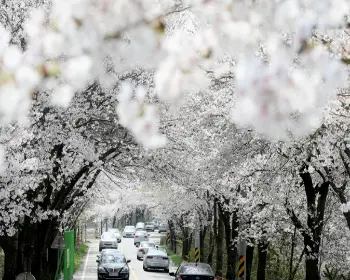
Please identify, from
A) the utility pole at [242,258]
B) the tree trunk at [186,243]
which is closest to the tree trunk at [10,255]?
the utility pole at [242,258]

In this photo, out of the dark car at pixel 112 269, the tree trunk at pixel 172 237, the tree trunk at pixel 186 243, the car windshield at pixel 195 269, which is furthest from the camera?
the tree trunk at pixel 172 237

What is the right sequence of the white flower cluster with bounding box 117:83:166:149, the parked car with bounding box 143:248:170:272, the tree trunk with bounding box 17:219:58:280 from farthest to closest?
the parked car with bounding box 143:248:170:272
the tree trunk with bounding box 17:219:58:280
the white flower cluster with bounding box 117:83:166:149

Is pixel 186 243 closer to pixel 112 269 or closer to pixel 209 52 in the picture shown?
pixel 112 269

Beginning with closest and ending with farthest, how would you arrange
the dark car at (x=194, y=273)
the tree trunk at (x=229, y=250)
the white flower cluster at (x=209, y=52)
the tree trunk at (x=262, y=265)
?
the white flower cluster at (x=209, y=52) → the dark car at (x=194, y=273) → the tree trunk at (x=262, y=265) → the tree trunk at (x=229, y=250)

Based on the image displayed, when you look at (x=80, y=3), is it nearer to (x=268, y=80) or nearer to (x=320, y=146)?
(x=268, y=80)

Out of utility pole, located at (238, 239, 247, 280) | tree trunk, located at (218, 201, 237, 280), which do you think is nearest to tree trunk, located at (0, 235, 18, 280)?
utility pole, located at (238, 239, 247, 280)

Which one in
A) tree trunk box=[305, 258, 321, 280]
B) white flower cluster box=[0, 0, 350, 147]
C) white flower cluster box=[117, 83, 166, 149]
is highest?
white flower cluster box=[0, 0, 350, 147]

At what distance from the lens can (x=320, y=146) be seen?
1320 cm

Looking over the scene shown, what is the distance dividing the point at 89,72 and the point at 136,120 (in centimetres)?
45

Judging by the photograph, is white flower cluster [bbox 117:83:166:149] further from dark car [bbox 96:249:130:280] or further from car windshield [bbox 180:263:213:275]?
dark car [bbox 96:249:130:280]

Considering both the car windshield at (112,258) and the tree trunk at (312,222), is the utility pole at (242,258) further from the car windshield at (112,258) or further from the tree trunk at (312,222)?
the car windshield at (112,258)

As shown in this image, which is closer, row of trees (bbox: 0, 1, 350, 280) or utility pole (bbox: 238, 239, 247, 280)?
row of trees (bbox: 0, 1, 350, 280)

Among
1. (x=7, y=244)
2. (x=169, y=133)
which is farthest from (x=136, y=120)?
(x=7, y=244)

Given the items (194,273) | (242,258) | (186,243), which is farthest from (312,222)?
(186,243)
